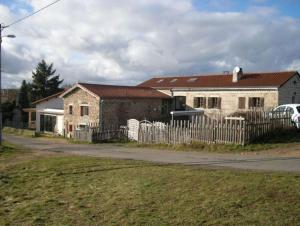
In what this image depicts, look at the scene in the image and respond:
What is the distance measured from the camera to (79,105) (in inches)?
1518

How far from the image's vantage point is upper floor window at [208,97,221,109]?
39.5 meters

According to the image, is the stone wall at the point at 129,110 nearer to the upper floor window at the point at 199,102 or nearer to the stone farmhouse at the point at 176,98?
the stone farmhouse at the point at 176,98

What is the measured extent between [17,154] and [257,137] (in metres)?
13.5

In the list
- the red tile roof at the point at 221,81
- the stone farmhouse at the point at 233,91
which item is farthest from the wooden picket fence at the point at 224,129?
the red tile roof at the point at 221,81

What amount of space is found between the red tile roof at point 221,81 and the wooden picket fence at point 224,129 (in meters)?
11.5

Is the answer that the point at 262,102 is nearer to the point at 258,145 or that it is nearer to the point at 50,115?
Result: the point at 258,145

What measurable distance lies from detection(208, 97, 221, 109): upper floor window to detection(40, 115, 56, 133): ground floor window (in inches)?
734

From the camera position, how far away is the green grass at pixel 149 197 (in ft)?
27.8

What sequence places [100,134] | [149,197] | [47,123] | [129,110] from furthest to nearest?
[47,123] → [129,110] → [100,134] → [149,197]

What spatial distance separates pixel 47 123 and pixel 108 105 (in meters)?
16.2

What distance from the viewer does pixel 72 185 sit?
12.4 meters

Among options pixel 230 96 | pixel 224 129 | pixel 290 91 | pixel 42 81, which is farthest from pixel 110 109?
pixel 42 81

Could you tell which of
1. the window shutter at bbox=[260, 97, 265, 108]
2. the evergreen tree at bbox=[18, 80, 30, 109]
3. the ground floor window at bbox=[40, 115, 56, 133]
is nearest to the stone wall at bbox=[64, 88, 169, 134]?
the ground floor window at bbox=[40, 115, 56, 133]

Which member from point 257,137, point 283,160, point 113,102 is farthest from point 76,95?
point 283,160
